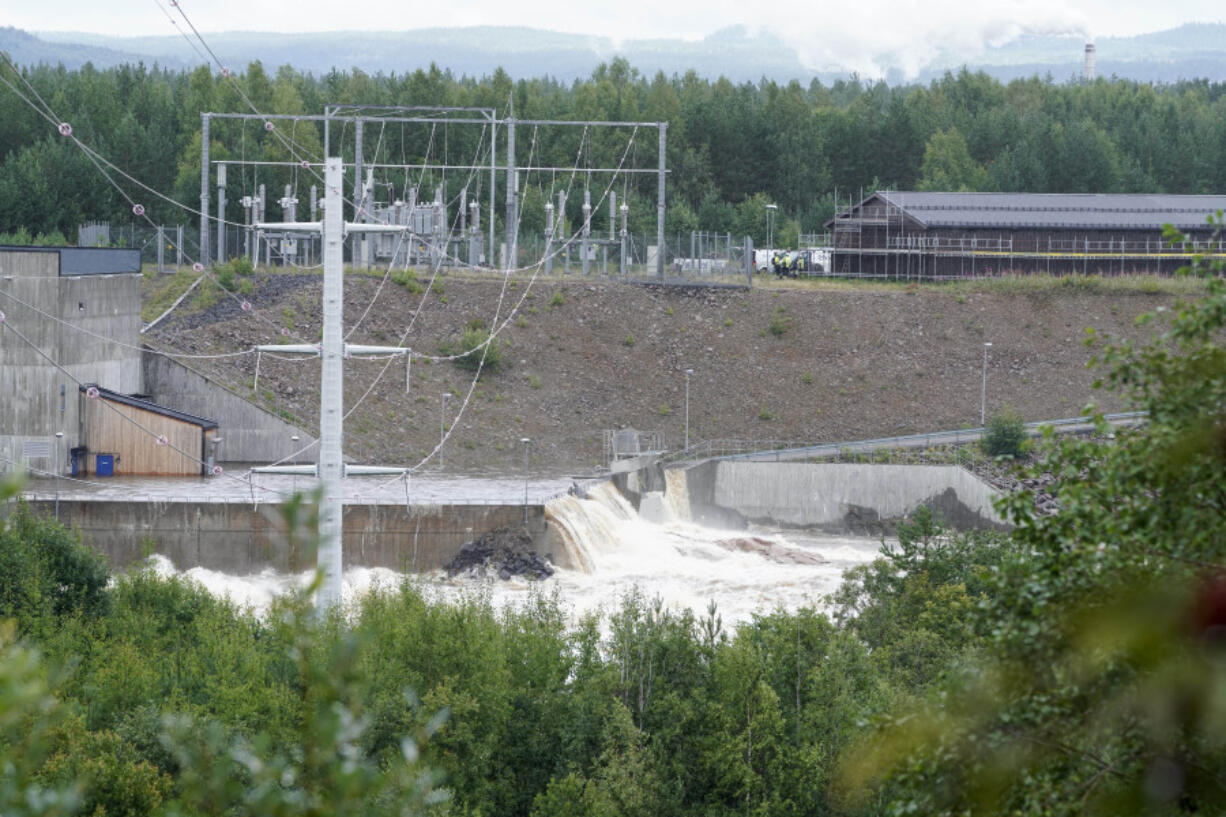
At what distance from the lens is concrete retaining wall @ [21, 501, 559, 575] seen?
144ft

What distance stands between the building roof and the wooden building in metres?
0.04

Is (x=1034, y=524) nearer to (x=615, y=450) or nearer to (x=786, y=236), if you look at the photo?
(x=615, y=450)

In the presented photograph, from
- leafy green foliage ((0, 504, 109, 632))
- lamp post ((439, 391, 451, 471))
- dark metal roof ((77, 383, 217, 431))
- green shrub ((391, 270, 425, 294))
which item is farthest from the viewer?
green shrub ((391, 270, 425, 294))

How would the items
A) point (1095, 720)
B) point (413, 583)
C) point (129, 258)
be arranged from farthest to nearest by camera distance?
point (129, 258) → point (413, 583) → point (1095, 720)

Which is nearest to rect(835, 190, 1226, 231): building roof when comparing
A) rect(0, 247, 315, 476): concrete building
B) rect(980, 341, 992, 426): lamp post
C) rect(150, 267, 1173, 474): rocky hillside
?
rect(150, 267, 1173, 474): rocky hillside

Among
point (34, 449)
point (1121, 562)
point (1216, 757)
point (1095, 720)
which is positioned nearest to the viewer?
point (1216, 757)

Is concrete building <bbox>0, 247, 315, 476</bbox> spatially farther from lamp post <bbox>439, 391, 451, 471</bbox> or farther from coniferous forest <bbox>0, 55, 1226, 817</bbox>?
coniferous forest <bbox>0, 55, 1226, 817</bbox>

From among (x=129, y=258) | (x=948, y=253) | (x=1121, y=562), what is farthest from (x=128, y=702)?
(x=948, y=253)

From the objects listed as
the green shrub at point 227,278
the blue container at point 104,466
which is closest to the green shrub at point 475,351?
the green shrub at point 227,278

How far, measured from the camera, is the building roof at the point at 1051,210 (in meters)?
78.0

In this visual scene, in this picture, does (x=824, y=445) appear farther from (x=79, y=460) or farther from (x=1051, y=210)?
(x=1051, y=210)

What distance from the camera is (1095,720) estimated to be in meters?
10.6

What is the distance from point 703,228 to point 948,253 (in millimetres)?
21898

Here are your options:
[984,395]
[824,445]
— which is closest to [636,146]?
[984,395]
